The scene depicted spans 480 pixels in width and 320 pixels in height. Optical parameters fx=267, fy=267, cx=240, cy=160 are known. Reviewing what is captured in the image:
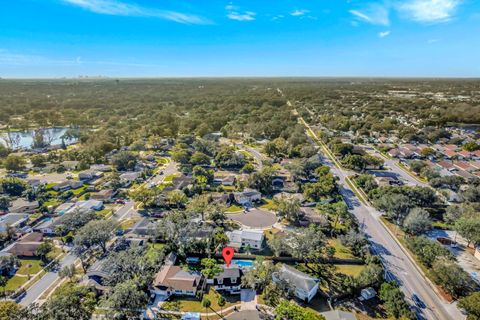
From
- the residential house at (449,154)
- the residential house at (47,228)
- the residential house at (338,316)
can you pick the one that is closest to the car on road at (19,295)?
the residential house at (47,228)

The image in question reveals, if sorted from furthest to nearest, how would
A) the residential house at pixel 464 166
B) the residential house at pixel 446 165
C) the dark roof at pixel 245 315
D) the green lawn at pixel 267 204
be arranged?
1. the residential house at pixel 446 165
2. the residential house at pixel 464 166
3. the green lawn at pixel 267 204
4. the dark roof at pixel 245 315

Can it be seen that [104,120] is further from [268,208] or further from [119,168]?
[268,208]

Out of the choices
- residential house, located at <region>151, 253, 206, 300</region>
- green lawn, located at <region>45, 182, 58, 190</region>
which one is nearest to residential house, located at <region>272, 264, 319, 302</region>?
residential house, located at <region>151, 253, 206, 300</region>

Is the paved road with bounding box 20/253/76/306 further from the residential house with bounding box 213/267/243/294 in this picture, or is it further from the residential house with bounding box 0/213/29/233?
the residential house with bounding box 213/267/243/294

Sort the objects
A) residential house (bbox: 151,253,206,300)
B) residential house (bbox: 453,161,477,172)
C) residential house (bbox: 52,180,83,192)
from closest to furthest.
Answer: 1. residential house (bbox: 151,253,206,300)
2. residential house (bbox: 52,180,83,192)
3. residential house (bbox: 453,161,477,172)

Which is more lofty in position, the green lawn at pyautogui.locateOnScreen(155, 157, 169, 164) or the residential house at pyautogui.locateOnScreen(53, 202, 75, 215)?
the green lawn at pyautogui.locateOnScreen(155, 157, 169, 164)

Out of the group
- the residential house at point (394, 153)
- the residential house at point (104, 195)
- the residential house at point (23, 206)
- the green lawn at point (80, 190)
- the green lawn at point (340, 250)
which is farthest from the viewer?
the residential house at point (394, 153)

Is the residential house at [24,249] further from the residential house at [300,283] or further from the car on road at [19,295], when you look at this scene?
the residential house at [300,283]

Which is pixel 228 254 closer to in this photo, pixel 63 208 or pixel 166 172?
pixel 63 208

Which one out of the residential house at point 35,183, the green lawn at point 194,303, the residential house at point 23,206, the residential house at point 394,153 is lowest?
the green lawn at point 194,303
